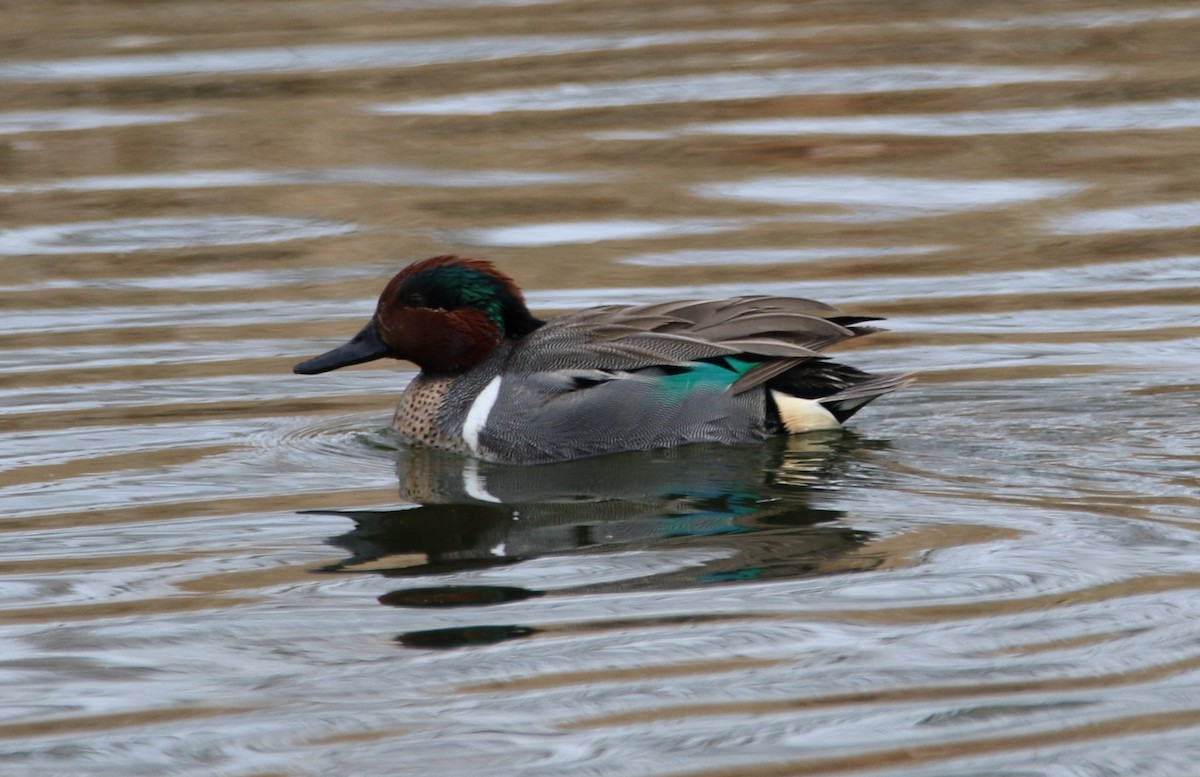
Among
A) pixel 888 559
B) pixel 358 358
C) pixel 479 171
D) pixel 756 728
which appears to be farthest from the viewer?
pixel 479 171

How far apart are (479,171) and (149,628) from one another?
21.6 ft

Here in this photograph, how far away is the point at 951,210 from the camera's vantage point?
34.8 feet

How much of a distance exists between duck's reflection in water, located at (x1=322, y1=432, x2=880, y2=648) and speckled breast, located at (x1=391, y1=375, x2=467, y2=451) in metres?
0.06

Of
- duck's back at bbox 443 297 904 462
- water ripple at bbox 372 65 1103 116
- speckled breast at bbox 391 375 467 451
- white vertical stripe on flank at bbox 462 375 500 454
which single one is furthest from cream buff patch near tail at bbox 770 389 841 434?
water ripple at bbox 372 65 1103 116

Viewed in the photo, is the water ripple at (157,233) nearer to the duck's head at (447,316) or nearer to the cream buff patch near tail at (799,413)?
the duck's head at (447,316)

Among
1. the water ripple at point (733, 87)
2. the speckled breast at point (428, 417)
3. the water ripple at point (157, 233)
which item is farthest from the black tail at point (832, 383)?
the water ripple at point (733, 87)

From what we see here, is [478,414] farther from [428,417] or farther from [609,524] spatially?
[609,524]

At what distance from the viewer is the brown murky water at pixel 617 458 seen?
4621 mm

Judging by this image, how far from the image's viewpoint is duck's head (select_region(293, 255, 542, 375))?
24.3 ft

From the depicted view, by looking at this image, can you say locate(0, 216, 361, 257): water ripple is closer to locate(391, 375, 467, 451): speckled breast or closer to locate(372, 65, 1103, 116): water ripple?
locate(372, 65, 1103, 116): water ripple

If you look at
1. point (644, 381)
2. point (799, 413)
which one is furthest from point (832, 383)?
point (644, 381)

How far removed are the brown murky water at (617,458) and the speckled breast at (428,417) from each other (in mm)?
180

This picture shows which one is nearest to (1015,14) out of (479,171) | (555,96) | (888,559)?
(555,96)

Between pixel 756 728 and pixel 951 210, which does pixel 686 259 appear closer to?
pixel 951 210
